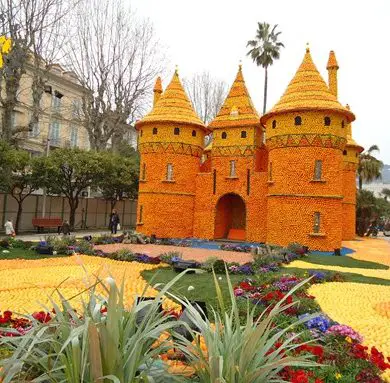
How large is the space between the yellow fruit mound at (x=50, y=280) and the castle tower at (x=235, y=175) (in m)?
11.7

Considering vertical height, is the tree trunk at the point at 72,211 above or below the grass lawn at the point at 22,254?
above

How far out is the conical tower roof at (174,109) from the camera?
84.6ft

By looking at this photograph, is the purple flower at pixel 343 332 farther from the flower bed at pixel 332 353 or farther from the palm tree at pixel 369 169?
the palm tree at pixel 369 169

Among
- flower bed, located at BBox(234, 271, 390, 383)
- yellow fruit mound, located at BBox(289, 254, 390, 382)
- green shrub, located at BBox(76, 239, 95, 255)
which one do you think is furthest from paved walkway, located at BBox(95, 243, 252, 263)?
flower bed, located at BBox(234, 271, 390, 383)

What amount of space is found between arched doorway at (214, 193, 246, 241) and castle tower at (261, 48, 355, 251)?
4747mm

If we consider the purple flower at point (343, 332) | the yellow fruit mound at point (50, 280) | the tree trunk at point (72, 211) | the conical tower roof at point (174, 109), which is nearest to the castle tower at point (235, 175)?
the conical tower roof at point (174, 109)

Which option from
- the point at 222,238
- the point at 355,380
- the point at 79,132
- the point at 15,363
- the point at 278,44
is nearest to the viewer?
the point at 15,363

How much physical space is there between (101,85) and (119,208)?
11543mm

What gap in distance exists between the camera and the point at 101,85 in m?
31.9

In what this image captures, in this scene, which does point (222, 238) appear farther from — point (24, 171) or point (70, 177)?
point (24, 171)

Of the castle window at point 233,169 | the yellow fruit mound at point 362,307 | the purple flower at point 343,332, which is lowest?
the yellow fruit mound at point 362,307

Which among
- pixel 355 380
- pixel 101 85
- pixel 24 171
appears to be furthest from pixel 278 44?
pixel 355 380

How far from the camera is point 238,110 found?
25938mm

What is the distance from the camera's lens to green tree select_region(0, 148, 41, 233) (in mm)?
21906
